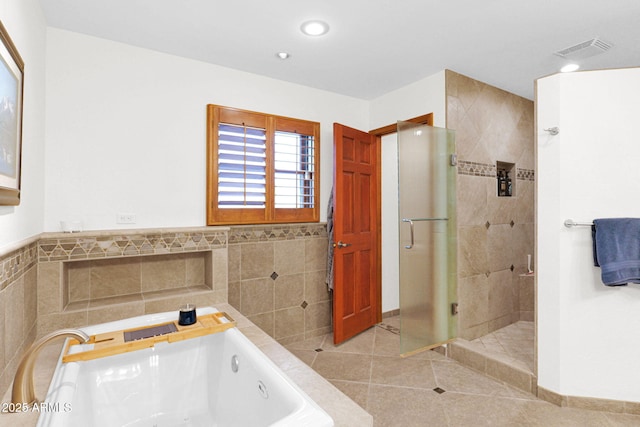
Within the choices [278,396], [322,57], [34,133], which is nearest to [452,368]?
[278,396]

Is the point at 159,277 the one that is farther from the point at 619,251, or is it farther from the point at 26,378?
the point at 619,251

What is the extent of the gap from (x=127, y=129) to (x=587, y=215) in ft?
10.4

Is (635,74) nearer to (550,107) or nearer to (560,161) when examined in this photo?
(550,107)

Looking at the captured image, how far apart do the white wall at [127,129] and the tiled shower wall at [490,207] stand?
1.99 m

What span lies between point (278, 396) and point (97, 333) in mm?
1192

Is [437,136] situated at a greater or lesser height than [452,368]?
greater

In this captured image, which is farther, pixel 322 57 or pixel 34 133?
pixel 322 57

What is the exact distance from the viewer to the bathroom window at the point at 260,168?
9.02 feet

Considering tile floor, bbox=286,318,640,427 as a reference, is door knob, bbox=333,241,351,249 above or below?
above

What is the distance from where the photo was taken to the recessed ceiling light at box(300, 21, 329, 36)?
2170 mm

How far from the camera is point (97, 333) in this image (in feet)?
5.96

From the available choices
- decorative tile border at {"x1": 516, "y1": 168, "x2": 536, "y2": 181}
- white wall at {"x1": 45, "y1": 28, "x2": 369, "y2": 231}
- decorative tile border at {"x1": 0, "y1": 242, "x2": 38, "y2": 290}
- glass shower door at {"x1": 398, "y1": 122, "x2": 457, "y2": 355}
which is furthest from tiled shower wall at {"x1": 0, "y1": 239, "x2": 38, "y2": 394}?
decorative tile border at {"x1": 516, "y1": 168, "x2": 536, "y2": 181}

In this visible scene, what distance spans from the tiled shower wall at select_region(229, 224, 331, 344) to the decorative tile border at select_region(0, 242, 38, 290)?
1294mm

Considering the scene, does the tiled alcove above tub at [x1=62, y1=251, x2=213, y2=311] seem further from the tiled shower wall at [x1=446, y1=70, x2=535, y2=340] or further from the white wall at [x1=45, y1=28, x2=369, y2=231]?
the tiled shower wall at [x1=446, y1=70, x2=535, y2=340]
